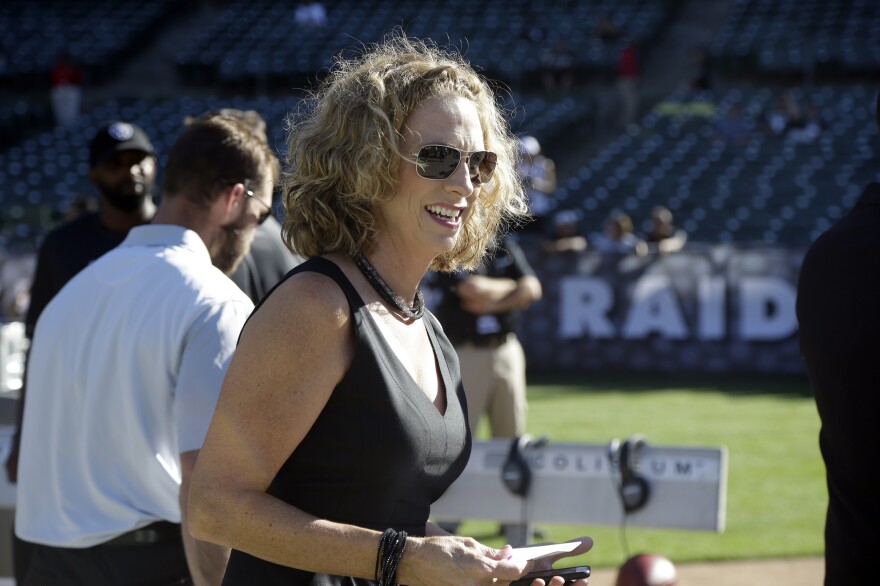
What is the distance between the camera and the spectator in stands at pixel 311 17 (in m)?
28.0

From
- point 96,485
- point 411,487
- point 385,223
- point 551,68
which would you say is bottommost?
point 551,68

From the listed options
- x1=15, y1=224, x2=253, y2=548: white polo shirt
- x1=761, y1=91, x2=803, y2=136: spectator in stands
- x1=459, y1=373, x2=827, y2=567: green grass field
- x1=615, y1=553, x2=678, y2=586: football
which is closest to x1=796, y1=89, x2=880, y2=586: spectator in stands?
x1=615, y1=553, x2=678, y2=586: football

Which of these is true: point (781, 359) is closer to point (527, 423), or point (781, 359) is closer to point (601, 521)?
point (527, 423)

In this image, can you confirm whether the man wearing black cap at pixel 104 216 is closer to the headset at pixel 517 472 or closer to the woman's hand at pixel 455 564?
the headset at pixel 517 472

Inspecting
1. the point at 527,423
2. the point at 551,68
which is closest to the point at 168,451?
the point at 527,423

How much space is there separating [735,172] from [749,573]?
515 inches

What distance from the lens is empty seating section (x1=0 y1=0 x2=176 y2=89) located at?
1089 inches

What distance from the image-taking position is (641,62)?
24.9m

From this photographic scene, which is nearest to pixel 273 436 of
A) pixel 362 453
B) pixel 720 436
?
pixel 362 453

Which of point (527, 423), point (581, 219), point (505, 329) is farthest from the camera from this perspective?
point (581, 219)

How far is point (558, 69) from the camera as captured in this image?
23.9 m

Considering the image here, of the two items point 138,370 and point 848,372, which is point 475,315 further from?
point 848,372

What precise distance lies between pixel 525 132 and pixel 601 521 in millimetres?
16639

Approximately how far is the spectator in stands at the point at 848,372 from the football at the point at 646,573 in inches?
28.6
